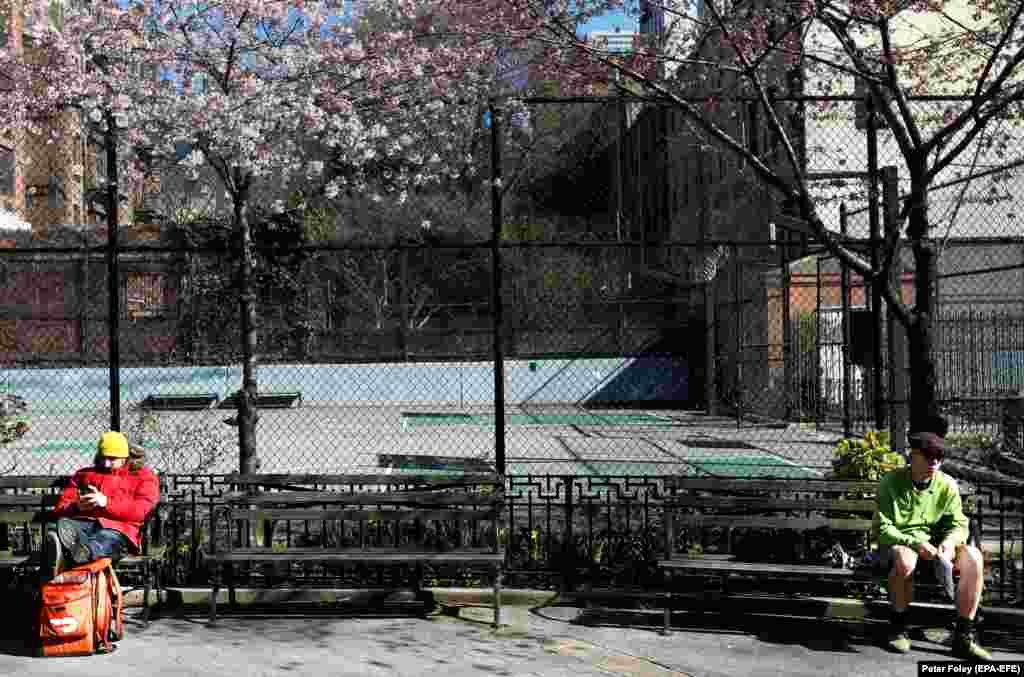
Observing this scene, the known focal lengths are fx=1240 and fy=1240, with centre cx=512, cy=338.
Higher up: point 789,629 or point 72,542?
point 72,542

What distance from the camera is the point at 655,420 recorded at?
26.5 m

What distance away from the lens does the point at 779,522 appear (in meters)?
7.94

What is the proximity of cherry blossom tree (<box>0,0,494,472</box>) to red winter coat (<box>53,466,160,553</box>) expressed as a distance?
6.36ft

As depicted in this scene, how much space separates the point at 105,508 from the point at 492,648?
258 cm

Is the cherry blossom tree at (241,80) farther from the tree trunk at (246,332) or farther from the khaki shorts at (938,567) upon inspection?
the khaki shorts at (938,567)

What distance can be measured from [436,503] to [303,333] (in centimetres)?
2166

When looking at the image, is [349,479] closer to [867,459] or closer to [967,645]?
[867,459]

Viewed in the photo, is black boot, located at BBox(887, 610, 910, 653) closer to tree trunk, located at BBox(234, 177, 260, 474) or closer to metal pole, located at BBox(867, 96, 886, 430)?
metal pole, located at BBox(867, 96, 886, 430)

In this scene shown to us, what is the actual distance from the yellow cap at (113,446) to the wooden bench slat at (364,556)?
881mm

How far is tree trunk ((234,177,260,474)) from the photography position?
9.91 meters

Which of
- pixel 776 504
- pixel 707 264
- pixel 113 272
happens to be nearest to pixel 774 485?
pixel 776 504

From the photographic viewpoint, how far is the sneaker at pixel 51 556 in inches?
288

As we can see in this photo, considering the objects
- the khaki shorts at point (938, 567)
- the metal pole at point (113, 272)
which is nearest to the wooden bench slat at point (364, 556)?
the metal pole at point (113, 272)

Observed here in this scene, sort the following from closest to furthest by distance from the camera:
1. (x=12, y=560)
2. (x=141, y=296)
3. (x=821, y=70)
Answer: (x=12, y=560) → (x=821, y=70) → (x=141, y=296)
